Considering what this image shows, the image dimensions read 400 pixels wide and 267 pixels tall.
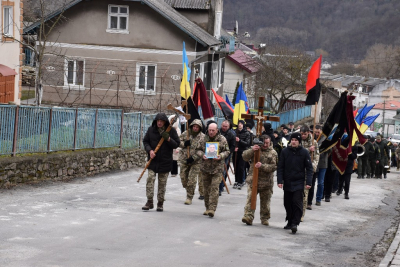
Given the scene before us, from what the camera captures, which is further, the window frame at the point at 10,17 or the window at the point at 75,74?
the window at the point at 75,74

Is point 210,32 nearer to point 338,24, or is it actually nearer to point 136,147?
point 136,147

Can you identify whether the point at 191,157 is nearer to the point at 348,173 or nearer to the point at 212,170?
the point at 212,170

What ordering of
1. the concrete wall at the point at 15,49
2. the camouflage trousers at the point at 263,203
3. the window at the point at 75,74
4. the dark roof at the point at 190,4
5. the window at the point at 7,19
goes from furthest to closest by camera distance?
1. the dark roof at the point at 190,4
2. the window at the point at 75,74
3. the window at the point at 7,19
4. the concrete wall at the point at 15,49
5. the camouflage trousers at the point at 263,203

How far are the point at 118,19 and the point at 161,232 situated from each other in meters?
25.3

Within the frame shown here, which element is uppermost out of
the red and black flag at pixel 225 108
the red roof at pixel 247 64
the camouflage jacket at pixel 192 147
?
the red roof at pixel 247 64

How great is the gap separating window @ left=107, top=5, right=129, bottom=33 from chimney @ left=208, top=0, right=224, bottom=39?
6.38 metres

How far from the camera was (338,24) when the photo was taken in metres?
162

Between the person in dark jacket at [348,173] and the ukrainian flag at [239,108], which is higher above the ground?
the ukrainian flag at [239,108]

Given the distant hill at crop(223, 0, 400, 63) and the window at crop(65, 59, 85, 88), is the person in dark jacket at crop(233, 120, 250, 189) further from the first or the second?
the distant hill at crop(223, 0, 400, 63)

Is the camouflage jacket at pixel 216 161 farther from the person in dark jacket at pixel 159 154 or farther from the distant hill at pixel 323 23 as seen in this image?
the distant hill at pixel 323 23

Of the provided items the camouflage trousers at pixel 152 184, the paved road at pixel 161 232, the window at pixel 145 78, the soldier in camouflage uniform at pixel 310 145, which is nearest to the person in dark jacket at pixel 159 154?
the camouflage trousers at pixel 152 184

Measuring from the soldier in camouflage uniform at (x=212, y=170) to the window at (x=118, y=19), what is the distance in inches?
896

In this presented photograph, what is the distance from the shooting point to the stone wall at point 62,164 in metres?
14.7

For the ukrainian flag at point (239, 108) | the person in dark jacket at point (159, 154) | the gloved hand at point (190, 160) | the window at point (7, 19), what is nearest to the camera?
the person in dark jacket at point (159, 154)
